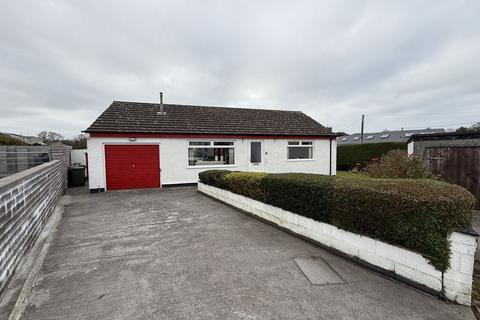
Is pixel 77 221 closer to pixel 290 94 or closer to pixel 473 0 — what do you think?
pixel 473 0

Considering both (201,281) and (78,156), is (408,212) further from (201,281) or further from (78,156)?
(78,156)

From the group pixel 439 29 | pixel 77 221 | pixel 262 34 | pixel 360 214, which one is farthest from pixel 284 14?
pixel 77 221

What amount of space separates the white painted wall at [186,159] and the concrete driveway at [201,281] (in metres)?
5.76

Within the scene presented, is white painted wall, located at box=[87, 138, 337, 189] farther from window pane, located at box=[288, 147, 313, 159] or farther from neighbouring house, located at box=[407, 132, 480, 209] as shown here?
neighbouring house, located at box=[407, 132, 480, 209]

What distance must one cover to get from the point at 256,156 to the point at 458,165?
28.9 ft

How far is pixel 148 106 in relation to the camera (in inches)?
513

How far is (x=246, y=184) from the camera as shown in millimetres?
6367

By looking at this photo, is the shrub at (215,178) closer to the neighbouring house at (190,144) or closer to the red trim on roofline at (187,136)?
the neighbouring house at (190,144)

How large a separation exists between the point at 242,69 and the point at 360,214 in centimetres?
1205

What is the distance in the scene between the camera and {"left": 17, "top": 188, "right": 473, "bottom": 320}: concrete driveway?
2.39 meters

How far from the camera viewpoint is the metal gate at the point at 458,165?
6629 millimetres

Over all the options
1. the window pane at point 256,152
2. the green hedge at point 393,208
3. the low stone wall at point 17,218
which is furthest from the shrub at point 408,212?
the window pane at point 256,152

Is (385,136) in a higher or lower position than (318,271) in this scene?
higher

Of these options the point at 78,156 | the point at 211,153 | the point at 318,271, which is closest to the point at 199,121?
the point at 211,153
